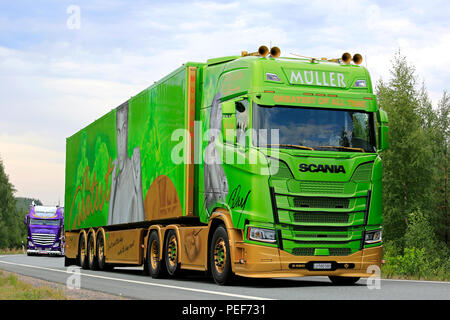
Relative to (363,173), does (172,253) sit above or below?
below

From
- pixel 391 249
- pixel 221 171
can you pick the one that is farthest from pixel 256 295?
pixel 391 249

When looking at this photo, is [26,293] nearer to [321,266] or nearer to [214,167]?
[214,167]

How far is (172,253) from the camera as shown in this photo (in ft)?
53.5

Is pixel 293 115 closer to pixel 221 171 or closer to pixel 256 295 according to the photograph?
pixel 221 171

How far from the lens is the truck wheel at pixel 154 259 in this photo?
16828 mm

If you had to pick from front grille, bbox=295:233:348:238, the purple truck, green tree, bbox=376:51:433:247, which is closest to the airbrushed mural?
front grille, bbox=295:233:348:238

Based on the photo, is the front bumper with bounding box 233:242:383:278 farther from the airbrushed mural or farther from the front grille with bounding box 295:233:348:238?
the airbrushed mural

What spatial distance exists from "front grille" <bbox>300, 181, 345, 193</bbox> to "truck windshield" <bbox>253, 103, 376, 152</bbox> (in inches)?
24.8

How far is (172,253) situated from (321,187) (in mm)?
4586

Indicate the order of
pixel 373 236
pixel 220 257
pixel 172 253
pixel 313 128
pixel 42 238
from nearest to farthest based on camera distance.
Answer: pixel 313 128
pixel 373 236
pixel 220 257
pixel 172 253
pixel 42 238

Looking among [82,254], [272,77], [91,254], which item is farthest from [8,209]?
[272,77]

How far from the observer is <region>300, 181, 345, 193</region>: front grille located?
1301 centimetres

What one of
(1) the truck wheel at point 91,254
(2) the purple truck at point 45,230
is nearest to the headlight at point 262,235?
(1) the truck wheel at point 91,254
